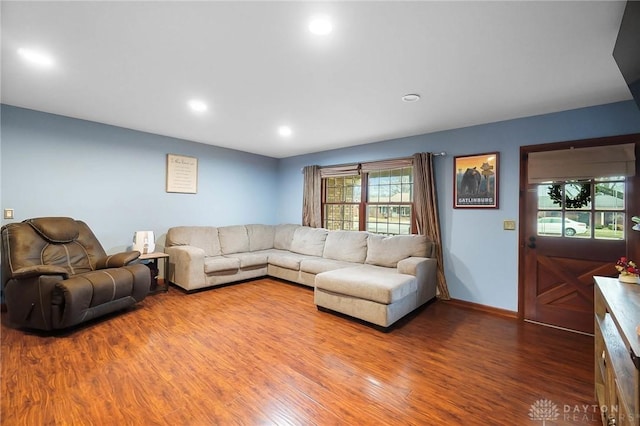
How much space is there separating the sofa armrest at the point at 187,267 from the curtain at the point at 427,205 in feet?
10.8

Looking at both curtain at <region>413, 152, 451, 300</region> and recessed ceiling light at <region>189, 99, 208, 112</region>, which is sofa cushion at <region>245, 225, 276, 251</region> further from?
curtain at <region>413, 152, 451, 300</region>

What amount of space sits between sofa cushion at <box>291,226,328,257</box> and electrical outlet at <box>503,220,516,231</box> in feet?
8.70

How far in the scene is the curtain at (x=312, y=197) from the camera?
5305mm

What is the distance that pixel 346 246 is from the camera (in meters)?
4.38

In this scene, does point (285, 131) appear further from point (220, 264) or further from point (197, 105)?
point (220, 264)

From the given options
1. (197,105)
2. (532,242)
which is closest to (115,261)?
(197,105)

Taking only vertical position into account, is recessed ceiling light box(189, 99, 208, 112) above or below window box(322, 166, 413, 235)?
above

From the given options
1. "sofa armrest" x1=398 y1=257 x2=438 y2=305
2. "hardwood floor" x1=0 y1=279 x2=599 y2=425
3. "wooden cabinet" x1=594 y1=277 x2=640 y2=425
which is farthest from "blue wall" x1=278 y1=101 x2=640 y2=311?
"wooden cabinet" x1=594 y1=277 x2=640 y2=425

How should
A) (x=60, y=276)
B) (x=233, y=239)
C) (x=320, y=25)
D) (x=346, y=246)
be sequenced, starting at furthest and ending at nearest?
(x=233, y=239)
(x=346, y=246)
(x=60, y=276)
(x=320, y=25)

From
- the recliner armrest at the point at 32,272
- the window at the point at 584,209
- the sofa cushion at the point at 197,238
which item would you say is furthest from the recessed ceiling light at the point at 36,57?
the window at the point at 584,209

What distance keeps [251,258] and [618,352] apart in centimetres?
422

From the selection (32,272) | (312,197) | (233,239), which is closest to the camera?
(32,272)

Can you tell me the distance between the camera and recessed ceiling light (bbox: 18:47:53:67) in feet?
6.71

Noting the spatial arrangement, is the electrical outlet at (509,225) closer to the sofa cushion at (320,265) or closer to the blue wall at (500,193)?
the blue wall at (500,193)
